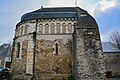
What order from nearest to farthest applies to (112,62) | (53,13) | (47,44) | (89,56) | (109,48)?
(89,56), (47,44), (53,13), (112,62), (109,48)

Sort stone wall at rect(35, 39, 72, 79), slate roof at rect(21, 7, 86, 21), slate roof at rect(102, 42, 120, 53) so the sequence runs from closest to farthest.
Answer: stone wall at rect(35, 39, 72, 79)
slate roof at rect(21, 7, 86, 21)
slate roof at rect(102, 42, 120, 53)

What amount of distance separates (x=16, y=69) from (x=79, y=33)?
10.0 metres

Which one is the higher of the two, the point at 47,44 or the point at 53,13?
the point at 53,13

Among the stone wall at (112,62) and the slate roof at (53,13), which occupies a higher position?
the slate roof at (53,13)

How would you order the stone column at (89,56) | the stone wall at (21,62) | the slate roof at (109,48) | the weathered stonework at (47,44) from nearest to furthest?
the stone column at (89,56) → the weathered stonework at (47,44) → the stone wall at (21,62) → the slate roof at (109,48)

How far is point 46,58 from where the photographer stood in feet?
70.2

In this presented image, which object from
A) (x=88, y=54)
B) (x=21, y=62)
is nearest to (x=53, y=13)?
(x=21, y=62)

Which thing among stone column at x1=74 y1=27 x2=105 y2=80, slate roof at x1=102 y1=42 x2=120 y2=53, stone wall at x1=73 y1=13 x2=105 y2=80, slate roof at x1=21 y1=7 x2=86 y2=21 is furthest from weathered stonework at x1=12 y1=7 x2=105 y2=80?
slate roof at x1=102 y1=42 x2=120 y2=53

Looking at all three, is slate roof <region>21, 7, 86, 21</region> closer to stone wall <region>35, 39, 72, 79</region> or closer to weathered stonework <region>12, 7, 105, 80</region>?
weathered stonework <region>12, 7, 105, 80</region>

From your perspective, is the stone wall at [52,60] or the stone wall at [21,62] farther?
the stone wall at [21,62]

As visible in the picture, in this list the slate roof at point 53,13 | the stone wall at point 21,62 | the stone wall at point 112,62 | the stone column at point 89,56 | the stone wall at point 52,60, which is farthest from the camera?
the stone wall at point 112,62

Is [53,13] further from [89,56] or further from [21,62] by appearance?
[89,56]

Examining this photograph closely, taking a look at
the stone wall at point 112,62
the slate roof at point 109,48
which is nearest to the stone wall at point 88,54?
the stone wall at point 112,62

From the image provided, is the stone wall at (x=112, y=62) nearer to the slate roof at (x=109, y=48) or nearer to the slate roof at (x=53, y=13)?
the slate roof at (x=109, y=48)
